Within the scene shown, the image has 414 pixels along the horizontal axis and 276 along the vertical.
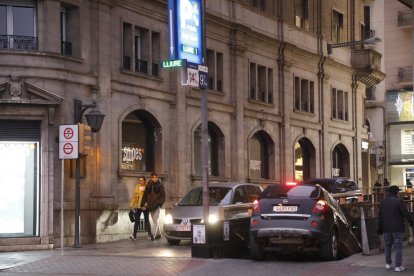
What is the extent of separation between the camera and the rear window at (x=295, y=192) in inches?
666

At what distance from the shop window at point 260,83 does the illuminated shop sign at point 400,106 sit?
24623 mm

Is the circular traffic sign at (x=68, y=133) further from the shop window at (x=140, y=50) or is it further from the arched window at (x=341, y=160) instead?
the arched window at (x=341, y=160)

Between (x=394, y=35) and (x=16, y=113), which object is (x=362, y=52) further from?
(x=16, y=113)

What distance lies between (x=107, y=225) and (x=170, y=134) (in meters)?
5.22

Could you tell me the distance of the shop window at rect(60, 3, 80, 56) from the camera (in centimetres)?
2381

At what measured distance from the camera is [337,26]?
143 feet

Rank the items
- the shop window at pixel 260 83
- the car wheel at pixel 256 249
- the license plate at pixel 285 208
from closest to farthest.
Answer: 1. the license plate at pixel 285 208
2. the car wheel at pixel 256 249
3. the shop window at pixel 260 83

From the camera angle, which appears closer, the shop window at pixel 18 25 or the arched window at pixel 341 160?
the shop window at pixel 18 25

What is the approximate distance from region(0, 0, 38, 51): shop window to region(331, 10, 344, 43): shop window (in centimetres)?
2323

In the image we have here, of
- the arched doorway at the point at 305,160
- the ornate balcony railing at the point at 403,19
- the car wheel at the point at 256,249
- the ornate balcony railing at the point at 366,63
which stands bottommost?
the car wheel at the point at 256,249

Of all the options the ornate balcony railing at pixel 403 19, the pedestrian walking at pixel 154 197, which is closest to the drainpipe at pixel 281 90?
the pedestrian walking at pixel 154 197

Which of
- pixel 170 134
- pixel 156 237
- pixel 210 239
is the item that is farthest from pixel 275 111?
pixel 210 239

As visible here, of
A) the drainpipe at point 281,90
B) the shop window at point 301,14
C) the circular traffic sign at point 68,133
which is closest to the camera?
the circular traffic sign at point 68,133

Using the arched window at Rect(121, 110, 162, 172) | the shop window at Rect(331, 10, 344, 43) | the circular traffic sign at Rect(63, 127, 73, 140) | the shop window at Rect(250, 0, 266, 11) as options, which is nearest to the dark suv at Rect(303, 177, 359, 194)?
the arched window at Rect(121, 110, 162, 172)
